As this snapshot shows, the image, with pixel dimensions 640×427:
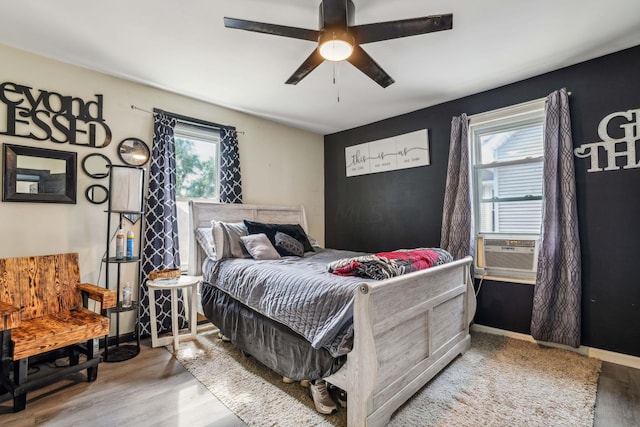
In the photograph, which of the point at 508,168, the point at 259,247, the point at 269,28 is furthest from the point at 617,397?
the point at 269,28

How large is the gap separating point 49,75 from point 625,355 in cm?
532

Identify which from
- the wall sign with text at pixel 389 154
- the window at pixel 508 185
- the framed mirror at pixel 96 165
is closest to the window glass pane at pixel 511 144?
the window at pixel 508 185

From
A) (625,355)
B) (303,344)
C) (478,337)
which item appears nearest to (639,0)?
(625,355)

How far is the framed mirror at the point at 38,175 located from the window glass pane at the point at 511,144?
405cm

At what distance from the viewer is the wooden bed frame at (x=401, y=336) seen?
1.59 meters

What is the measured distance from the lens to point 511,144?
320 centimetres

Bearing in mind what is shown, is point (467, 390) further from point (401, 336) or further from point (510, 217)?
point (510, 217)

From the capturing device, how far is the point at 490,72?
9.45 ft

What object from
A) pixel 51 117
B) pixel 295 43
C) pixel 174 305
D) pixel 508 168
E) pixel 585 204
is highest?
pixel 295 43

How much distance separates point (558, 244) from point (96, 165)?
429cm

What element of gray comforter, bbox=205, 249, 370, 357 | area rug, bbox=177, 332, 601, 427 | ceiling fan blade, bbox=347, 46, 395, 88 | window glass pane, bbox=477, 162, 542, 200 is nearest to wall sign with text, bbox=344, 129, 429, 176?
window glass pane, bbox=477, 162, 542, 200

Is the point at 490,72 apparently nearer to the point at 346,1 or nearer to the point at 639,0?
the point at 639,0

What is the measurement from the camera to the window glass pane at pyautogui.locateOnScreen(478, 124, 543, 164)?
9.99 feet

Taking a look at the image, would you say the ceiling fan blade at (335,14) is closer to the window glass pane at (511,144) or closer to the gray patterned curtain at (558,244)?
the gray patterned curtain at (558,244)
